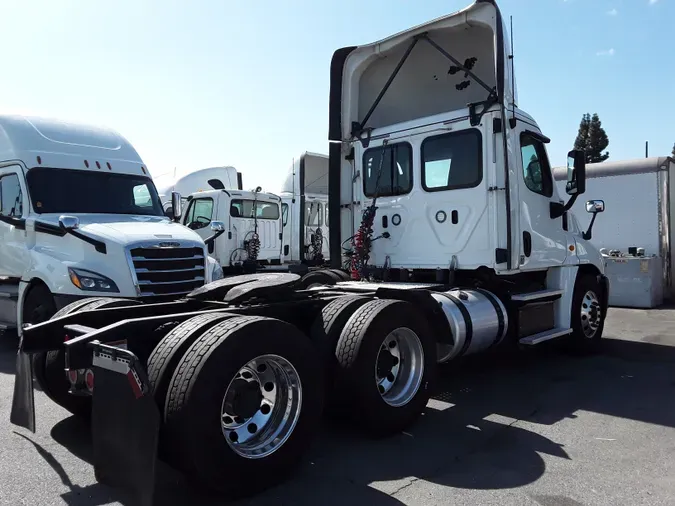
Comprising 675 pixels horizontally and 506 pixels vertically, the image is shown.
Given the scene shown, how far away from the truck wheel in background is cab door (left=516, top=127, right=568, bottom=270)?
14.8 ft

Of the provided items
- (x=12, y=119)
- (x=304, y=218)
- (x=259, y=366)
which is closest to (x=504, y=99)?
(x=259, y=366)

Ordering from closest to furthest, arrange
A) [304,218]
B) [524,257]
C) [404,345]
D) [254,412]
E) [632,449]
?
[254,412]
[632,449]
[404,345]
[524,257]
[304,218]

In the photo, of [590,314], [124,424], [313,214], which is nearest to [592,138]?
[313,214]

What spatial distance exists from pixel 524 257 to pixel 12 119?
741cm

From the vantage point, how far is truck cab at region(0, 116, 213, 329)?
22.7ft

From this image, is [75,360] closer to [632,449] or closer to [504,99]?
[632,449]

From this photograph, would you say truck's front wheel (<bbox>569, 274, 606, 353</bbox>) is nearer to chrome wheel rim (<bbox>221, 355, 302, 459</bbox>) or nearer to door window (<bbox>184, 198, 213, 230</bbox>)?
chrome wheel rim (<bbox>221, 355, 302, 459</bbox>)

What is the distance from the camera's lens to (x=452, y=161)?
21.7ft

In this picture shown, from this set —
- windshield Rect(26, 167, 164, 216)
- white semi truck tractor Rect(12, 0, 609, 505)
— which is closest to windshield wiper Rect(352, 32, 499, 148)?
white semi truck tractor Rect(12, 0, 609, 505)

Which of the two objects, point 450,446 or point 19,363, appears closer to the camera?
point 19,363

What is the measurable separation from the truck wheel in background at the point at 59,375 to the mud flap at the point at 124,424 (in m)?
1.31

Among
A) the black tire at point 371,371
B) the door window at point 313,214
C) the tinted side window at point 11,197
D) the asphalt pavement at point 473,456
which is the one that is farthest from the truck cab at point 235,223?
the black tire at point 371,371

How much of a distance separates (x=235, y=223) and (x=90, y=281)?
8.15 meters

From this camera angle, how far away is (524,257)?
6.47m
